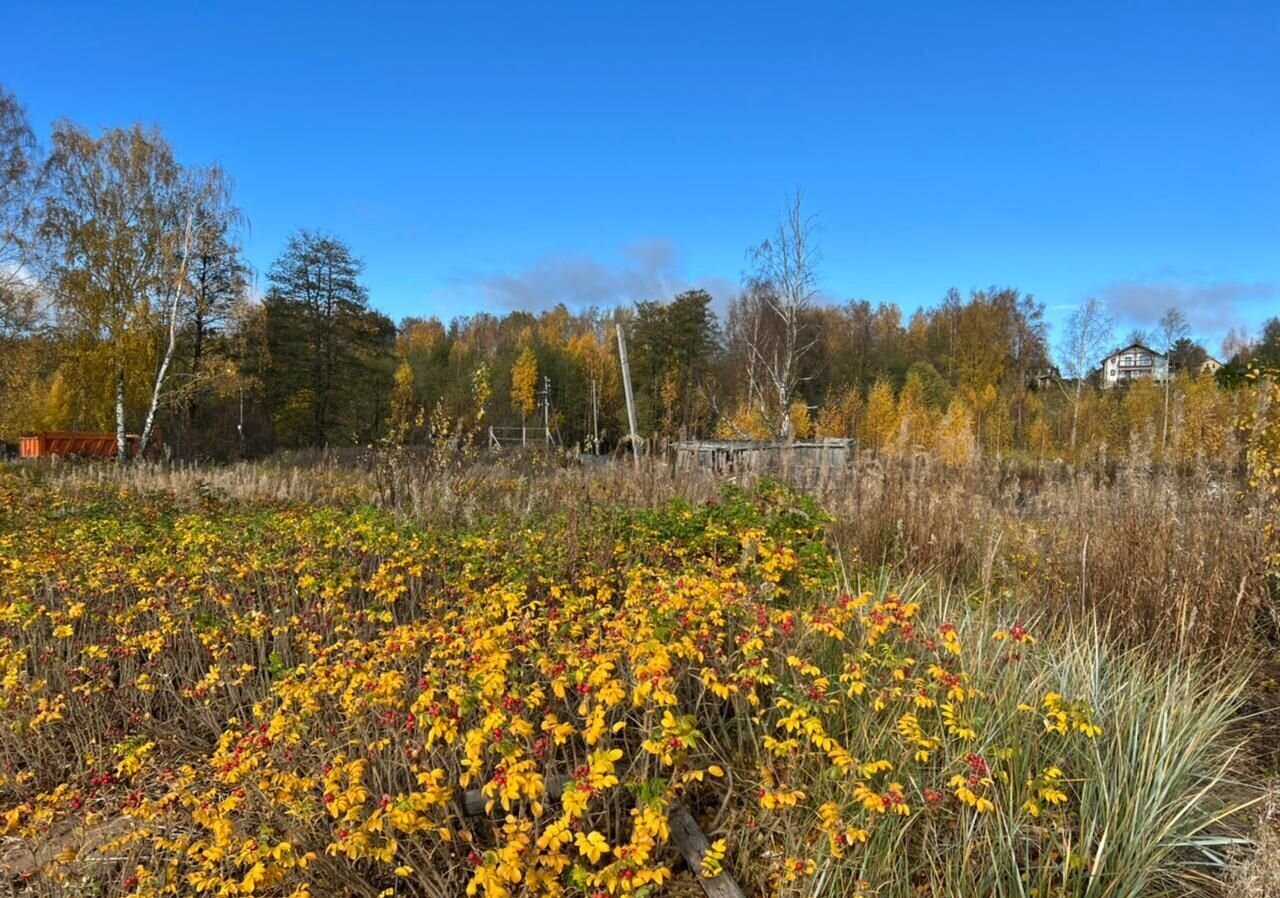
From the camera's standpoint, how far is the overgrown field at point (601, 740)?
1.72 m

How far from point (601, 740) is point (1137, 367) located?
110 ft

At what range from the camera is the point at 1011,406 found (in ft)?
73.3

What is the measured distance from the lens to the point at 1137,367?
28391mm

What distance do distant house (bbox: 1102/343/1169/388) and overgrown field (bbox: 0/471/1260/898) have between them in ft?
50.6

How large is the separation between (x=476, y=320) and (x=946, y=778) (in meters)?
60.9

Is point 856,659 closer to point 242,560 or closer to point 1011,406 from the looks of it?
point 242,560

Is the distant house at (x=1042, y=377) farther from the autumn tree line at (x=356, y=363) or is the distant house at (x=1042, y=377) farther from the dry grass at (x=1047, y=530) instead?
the dry grass at (x=1047, y=530)

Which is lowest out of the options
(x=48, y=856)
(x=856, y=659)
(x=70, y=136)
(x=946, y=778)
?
(x=48, y=856)

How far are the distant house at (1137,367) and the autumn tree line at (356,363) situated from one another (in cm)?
67

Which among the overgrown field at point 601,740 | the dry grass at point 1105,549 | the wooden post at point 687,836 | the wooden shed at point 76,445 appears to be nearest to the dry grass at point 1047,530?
the dry grass at point 1105,549

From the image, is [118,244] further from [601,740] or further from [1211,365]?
[1211,365]

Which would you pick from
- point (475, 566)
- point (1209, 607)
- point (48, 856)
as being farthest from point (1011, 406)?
point (48, 856)

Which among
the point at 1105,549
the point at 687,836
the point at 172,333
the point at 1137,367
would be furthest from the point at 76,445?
the point at 1137,367

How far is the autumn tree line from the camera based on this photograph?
13648 mm
